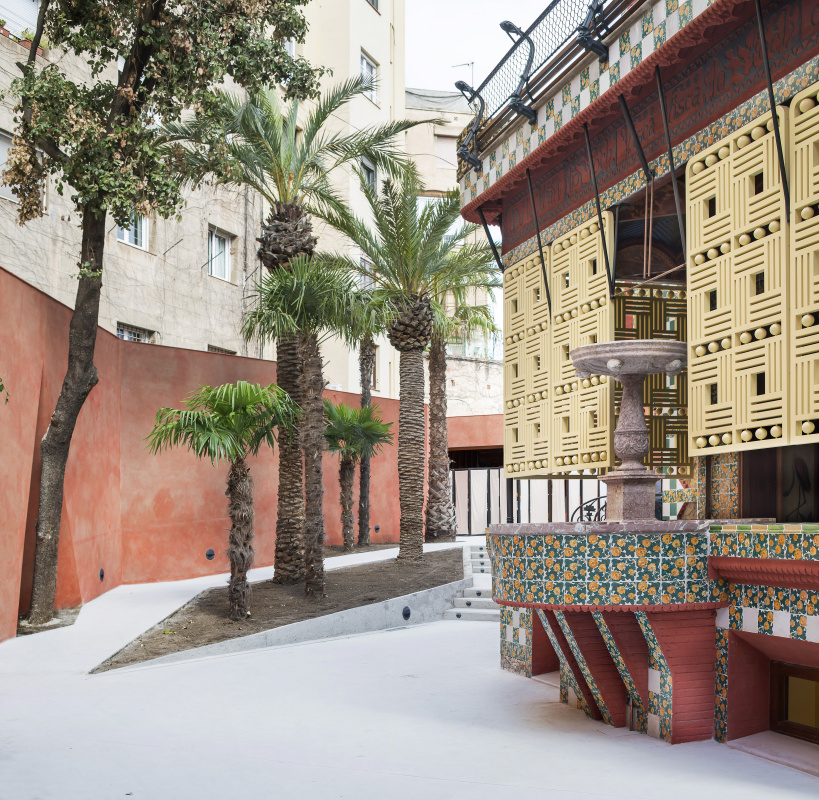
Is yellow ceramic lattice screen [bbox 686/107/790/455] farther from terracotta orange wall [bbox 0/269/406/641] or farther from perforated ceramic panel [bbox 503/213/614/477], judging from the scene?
terracotta orange wall [bbox 0/269/406/641]

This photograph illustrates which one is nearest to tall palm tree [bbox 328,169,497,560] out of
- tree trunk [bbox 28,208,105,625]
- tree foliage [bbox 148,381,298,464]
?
tree foliage [bbox 148,381,298,464]

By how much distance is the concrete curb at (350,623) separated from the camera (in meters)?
11.0

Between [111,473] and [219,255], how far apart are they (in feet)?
25.1

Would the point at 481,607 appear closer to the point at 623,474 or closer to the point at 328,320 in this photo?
the point at 328,320

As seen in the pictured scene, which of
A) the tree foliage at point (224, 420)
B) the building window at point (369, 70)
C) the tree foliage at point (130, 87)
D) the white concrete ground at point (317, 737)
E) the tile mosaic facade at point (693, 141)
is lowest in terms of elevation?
the white concrete ground at point (317, 737)

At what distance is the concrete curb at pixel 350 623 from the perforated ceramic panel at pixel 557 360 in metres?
3.80

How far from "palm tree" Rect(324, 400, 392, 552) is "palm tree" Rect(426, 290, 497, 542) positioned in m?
1.57

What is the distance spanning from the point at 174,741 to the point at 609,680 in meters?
3.39

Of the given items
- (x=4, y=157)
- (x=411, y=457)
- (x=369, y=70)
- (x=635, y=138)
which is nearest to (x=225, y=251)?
(x=4, y=157)

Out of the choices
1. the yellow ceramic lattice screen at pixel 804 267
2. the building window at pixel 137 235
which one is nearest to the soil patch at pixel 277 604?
the yellow ceramic lattice screen at pixel 804 267

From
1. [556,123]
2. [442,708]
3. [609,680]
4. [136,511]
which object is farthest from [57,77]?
[609,680]

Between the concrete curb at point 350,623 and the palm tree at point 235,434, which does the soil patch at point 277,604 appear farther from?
the palm tree at point 235,434

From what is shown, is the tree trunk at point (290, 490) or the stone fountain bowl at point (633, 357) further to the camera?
the tree trunk at point (290, 490)

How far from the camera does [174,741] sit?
6.96 meters
